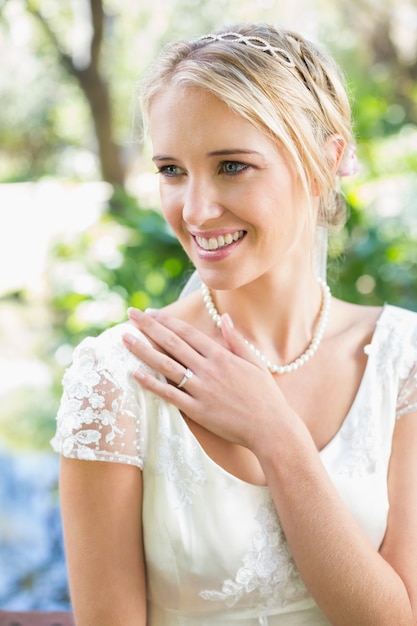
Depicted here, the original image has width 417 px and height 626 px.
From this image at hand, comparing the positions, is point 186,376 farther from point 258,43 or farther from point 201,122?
point 258,43

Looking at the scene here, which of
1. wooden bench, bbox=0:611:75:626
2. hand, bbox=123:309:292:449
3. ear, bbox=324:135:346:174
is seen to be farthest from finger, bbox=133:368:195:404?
wooden bench, bbox=0:611:75:626

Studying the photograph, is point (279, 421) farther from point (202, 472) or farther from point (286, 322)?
point (286, 322)

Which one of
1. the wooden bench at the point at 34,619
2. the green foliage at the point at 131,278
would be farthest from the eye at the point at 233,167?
the green foliage at the point at 131,278

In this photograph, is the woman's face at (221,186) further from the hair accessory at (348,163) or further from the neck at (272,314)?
the hair accessory at (348,163)

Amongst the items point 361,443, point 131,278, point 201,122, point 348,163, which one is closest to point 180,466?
point 361,443

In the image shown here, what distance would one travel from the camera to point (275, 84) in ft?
5.10

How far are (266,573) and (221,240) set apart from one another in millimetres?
641

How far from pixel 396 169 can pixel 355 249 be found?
3.59 m

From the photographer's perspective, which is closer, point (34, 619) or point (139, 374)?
point (139, 374)

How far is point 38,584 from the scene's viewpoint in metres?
3.31

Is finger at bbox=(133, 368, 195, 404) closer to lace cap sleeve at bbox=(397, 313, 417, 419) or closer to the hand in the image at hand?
the hand

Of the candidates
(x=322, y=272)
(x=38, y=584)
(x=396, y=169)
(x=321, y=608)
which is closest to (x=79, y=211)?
(x=396, y=169)

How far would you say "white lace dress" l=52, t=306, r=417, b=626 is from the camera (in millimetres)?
1539

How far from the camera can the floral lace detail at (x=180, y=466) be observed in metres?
1.58
